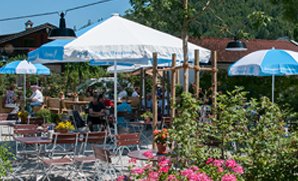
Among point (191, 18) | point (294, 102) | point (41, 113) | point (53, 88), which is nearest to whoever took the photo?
point (294, 102)

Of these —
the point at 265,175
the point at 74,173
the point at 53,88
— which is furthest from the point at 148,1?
the point at 53,88

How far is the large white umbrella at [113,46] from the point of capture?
30.9 feet

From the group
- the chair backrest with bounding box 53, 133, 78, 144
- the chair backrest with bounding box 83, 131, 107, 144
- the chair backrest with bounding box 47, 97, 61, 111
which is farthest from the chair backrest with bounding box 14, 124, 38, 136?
the chair backrest with bounding box 47, 97, 61, 111

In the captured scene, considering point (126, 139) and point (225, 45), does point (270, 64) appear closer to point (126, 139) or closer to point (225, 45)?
point (126, 139)

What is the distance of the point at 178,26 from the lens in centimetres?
1216

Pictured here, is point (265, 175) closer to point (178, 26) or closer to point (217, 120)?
point (217, 120)

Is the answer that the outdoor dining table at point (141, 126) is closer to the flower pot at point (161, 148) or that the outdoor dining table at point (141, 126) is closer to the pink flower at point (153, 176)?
the flower pot at point (161, 148)

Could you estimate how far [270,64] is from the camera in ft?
38.4

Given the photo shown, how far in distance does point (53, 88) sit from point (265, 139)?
22665 millimetres

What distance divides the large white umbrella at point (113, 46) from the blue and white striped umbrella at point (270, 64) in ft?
5.30

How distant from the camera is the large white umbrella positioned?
941cm

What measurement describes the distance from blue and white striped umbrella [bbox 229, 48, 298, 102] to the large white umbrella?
63.7 inches

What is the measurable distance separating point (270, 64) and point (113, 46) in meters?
3.98

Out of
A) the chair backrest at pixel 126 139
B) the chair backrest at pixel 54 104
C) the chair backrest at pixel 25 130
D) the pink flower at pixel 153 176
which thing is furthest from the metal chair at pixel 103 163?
the chair backrest at pixel 54 104
